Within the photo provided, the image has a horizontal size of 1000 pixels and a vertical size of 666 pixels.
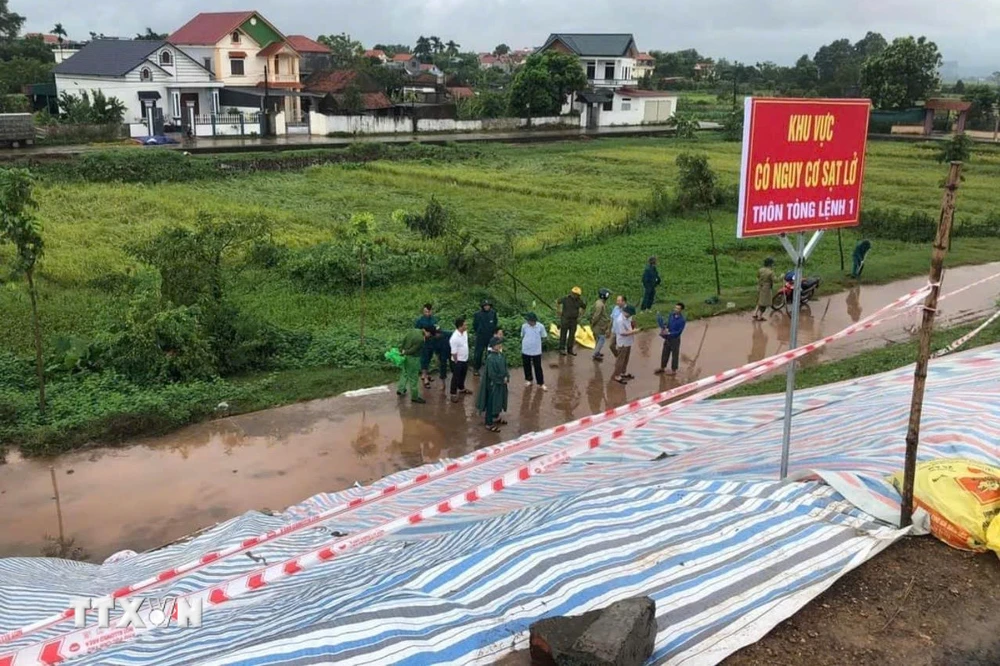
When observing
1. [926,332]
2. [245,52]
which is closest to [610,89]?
[245,52]

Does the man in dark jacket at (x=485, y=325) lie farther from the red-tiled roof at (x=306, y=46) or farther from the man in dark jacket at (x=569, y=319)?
the red-tiled roof at (x=306, y=46)

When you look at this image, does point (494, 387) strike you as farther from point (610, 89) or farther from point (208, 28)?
point (610, 89)

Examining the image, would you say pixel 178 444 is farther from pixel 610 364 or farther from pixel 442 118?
pixel 442 118

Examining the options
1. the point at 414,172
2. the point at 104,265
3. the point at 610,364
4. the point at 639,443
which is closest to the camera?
the point at 639,443

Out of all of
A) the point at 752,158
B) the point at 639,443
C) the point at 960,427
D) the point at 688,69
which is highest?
the point at 688,69

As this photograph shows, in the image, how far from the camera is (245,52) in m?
55.4

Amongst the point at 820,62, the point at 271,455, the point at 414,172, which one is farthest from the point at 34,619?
the point at 820,62

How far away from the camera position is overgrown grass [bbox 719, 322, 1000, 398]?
11.4m

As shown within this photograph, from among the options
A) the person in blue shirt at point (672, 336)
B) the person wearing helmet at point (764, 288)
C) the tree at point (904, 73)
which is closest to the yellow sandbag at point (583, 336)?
the person in blue shirt at point (672, 336)

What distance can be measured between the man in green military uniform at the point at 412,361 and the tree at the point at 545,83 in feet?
158

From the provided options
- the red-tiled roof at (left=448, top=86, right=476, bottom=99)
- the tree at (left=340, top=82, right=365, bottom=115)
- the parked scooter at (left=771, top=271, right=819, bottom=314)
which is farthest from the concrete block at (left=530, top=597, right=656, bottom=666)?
the red-tiled roof at (left=448, top=86, right=476, bottom=99)

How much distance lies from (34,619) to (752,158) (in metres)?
5.65

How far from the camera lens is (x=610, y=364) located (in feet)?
42.6

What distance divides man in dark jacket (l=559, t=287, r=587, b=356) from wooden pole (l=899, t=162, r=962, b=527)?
781 cm
